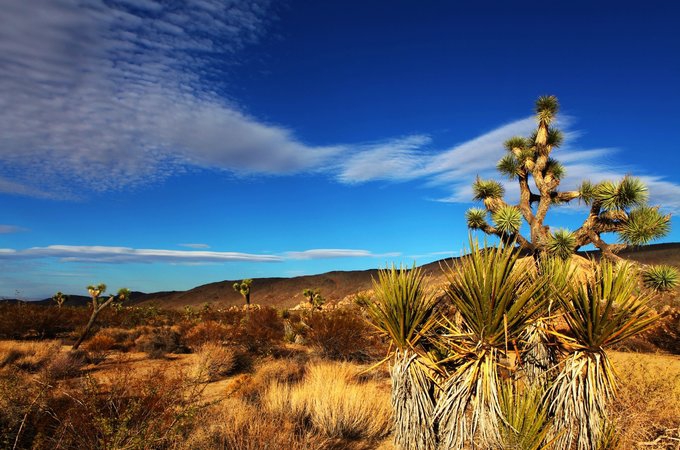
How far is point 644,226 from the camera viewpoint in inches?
568

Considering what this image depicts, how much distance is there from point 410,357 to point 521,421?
1.52 m

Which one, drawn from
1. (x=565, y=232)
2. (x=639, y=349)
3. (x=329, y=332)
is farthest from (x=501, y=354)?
(x=639, y=349)

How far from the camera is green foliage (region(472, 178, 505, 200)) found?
18422mm

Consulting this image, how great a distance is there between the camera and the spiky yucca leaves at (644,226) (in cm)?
1431

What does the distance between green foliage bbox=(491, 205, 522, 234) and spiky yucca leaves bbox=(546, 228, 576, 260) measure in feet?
4.50

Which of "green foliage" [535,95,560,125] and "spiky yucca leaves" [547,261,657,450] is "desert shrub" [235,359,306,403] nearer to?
"spiky yucca leaves" [547,261,657,450]

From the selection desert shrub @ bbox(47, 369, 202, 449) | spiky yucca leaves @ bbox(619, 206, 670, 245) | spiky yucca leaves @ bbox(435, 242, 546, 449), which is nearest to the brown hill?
spiky yucca leaves @ bbox(619, 206, 670, 245)

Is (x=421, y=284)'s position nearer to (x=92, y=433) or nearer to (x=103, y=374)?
(x=92, y=433)

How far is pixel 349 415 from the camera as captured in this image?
6.91m

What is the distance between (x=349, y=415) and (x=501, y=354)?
3.12 meters

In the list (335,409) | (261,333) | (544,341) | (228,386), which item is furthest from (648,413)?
(261,333)

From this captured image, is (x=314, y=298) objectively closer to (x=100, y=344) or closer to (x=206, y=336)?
(x=206, y=336)

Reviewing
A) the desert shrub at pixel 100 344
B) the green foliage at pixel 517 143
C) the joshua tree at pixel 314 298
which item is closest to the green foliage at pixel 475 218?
the green foliage at pixel 517 143

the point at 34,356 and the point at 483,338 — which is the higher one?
the point at 483,338
